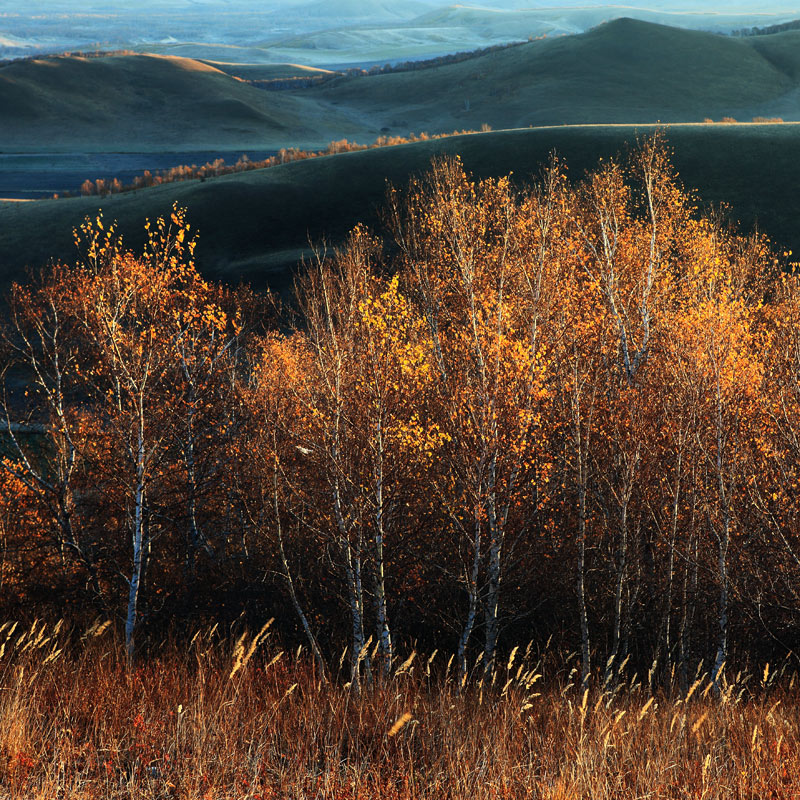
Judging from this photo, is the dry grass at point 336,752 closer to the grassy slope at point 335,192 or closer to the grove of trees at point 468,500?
the grove of trees at point 468,500

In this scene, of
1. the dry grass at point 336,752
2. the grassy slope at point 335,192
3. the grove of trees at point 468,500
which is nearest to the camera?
the dry grass at point 336,752

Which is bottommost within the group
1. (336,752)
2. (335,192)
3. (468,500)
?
(468,500)

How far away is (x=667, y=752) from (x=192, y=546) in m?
16.7

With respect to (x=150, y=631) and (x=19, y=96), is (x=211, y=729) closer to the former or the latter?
(x=150, y=631)

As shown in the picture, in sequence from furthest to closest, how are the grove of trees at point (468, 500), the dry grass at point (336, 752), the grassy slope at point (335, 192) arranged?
the grassy slope at point (335, 192) → the grove of trees at point (468, 500) → the dry grass at point (336, 752)

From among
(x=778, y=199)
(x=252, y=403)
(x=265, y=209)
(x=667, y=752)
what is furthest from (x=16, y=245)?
(x=667, y=752)

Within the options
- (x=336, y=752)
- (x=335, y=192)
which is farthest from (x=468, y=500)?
(x=335, y=192)

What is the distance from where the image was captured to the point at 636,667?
55.0ft

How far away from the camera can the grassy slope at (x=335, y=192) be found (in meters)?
69.7

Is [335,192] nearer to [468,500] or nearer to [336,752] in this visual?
[468,500]

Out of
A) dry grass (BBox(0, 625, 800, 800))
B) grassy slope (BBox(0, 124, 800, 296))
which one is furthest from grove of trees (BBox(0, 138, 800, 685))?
grassy slope (BBox(0, 124, 800, 296))

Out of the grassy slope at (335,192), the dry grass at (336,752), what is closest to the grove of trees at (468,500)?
the dry grass at (336,752)

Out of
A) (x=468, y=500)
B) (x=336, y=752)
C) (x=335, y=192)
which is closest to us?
(x=336, y=752)

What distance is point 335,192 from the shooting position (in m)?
80.6
